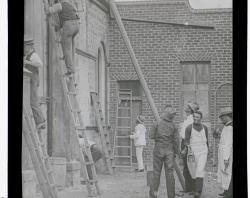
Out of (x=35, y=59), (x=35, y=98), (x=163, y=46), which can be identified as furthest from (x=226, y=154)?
(x=35, y=59)

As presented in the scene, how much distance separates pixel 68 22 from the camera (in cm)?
543

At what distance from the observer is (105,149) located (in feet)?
17.7

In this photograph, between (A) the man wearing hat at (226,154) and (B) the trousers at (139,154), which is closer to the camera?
(A) the man wearing hat at (226,154)

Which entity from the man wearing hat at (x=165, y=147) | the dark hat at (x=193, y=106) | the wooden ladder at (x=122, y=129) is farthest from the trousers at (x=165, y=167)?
the dark hat at (x=193, y=106)

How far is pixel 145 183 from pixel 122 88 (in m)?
0.83

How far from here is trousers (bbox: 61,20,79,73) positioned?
17.8ft

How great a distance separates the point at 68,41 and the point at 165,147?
48.8 inches

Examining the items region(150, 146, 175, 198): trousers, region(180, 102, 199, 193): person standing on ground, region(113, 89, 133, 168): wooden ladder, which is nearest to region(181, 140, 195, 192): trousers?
region(180, 102, 199, 193): person standing on ground

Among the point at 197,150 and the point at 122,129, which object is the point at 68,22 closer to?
the point at 122,129

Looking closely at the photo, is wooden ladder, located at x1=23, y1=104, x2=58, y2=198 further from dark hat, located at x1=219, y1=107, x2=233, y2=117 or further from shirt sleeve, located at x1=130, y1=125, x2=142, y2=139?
dark hat, located at x1=219, y1=107, x2=233, y2=117

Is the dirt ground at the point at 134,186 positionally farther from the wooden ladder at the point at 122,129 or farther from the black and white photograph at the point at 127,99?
the wooden ladder at the point at 122,129

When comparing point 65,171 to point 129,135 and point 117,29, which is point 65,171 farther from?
point 117,29

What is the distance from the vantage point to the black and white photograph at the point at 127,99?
5.24 meters

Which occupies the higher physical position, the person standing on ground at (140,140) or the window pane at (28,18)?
the window pane at (28,18)
